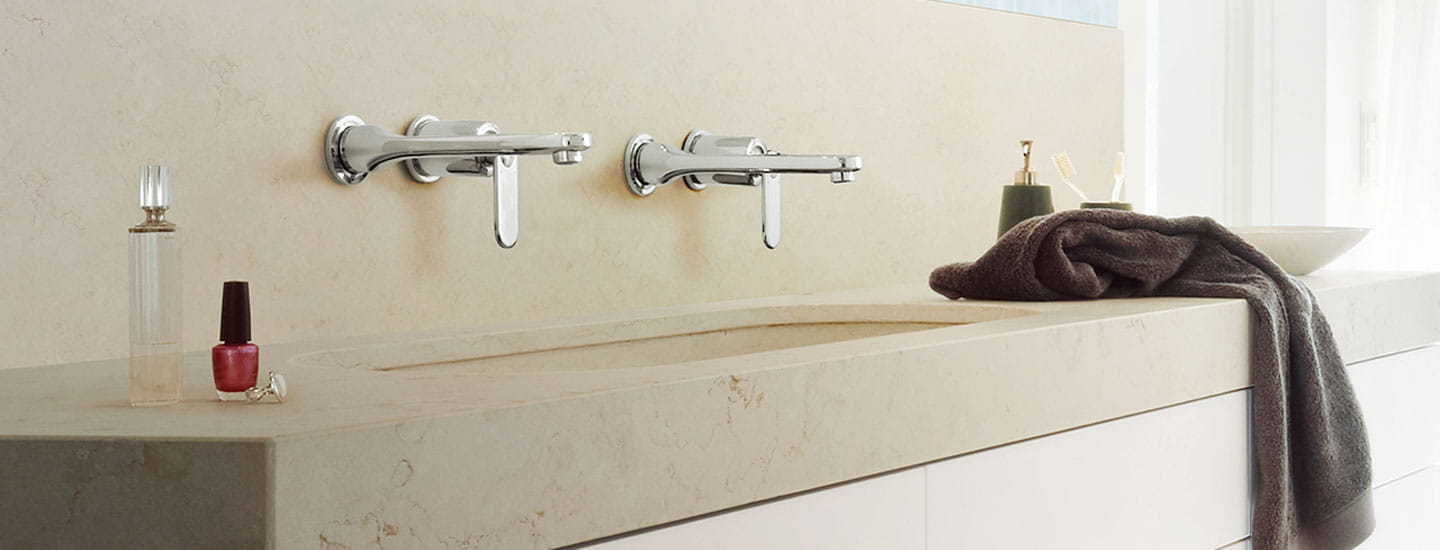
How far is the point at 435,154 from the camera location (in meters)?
1.17

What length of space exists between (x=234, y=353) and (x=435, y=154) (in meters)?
0.41

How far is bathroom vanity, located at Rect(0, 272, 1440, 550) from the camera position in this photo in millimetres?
669

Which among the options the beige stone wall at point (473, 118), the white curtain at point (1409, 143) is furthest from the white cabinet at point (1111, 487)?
the white curtain at point (1409, 143)

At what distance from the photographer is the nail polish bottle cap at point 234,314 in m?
0.81

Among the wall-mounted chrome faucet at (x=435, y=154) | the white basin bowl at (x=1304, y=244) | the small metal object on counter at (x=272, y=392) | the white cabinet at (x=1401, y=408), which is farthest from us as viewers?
the white basin bowl at (x=1304, y=244)

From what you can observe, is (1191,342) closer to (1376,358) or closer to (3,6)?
(1376,358)

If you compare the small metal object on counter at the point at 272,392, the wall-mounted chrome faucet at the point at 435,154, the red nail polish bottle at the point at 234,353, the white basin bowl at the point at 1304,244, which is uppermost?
the wall-mounted chrome faucet at the point at 435,154

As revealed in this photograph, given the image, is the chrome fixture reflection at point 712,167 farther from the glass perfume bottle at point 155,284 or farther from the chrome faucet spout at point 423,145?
the glass perfume bottle at point 155,284

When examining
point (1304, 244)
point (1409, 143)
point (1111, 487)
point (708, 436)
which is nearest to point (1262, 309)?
point (1111, 487)

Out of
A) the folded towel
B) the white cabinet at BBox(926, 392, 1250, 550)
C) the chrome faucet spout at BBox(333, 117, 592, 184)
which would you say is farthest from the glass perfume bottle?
the folded towel

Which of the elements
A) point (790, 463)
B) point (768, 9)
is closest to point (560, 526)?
point (790, 463)

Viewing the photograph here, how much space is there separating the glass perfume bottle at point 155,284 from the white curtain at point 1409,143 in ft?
9.10

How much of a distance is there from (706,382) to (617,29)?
71 cm

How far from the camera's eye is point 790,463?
901mm
